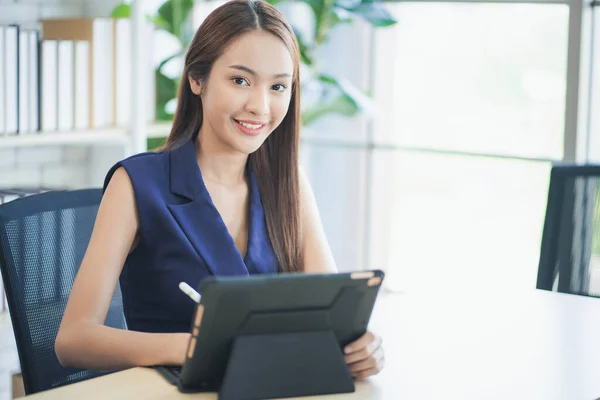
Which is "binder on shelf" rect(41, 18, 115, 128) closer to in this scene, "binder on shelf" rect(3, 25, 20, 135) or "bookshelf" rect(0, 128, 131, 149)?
"bookshelf" rect(0, 128, 131, 149)

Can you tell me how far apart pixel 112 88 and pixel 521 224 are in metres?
1.91

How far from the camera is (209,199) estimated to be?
1.80 metres

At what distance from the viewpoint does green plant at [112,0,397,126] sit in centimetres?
361

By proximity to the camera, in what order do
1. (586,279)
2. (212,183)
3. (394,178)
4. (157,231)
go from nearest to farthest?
(157,231), (212,183), (586,279), (394,178)

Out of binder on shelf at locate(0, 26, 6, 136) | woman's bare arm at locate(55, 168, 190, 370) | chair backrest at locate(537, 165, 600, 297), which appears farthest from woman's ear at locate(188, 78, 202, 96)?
binder on shelf at locate(0, 26, 6, 136)

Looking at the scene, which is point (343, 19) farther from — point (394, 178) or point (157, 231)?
point (157, 231)

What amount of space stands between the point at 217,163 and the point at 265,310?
66cm

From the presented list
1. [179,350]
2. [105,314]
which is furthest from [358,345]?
[105,314]

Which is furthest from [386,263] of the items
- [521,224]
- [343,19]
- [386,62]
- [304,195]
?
[304,195]

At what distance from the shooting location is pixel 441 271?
14.1ft

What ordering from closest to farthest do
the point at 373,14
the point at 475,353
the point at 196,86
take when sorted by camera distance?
the point at 475,353 → the point at 196,86 → the point at 373,14

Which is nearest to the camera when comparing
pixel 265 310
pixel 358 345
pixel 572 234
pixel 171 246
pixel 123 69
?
pixel 265 310

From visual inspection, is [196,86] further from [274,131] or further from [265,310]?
[265,310]

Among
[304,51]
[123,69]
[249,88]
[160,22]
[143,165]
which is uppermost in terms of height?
[160,22]
